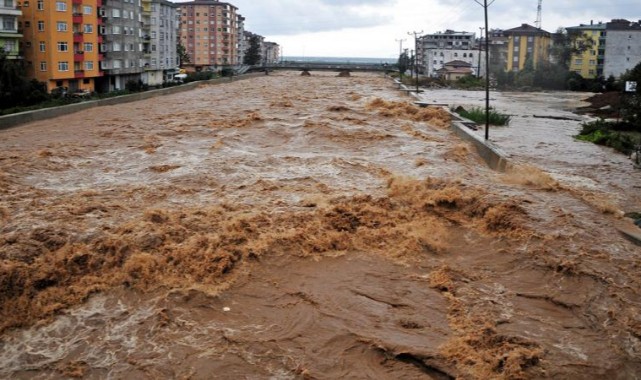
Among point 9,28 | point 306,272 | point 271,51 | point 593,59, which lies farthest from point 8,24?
point 271,51

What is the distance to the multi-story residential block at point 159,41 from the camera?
220 ft

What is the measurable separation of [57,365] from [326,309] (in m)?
2.98

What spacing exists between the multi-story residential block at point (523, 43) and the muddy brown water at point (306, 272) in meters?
75.6

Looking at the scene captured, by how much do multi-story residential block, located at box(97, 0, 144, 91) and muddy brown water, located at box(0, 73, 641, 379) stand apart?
138ft

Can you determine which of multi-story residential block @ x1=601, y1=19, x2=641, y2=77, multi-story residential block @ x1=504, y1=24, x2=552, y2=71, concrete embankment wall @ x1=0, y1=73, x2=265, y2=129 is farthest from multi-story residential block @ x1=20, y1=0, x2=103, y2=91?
multi-story residential block @ x1=601, y1=19, x2=641, y2=77

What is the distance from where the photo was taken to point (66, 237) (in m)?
9.22

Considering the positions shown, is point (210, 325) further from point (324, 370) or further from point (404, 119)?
point (404, 119)

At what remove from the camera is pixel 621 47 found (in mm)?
76562

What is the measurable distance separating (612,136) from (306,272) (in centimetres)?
1577

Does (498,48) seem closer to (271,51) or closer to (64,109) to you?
(64,109)

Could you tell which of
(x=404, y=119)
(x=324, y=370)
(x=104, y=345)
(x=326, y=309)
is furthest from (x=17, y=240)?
(x=404, y=119)

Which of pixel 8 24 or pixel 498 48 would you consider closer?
pixel 8 24

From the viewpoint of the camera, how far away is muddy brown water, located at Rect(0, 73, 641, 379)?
6445 mm

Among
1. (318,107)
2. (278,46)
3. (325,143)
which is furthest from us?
(278,46)
